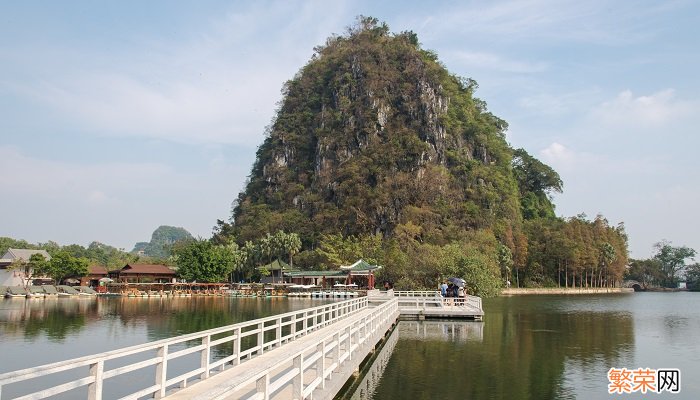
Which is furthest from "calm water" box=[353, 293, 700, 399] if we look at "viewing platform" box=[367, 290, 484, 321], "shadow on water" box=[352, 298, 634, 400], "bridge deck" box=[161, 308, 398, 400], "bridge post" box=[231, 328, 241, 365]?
"bridge post" box=[231, 328, 241, 365]

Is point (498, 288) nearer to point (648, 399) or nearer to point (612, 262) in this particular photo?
point (648, 399)

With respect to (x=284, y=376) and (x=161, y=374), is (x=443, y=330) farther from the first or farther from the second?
(x=161, y=374)

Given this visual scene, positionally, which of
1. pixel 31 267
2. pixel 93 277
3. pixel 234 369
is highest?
pixel 234 369

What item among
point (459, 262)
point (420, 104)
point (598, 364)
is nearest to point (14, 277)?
point (459, 262)

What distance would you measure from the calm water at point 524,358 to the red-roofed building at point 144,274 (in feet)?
247

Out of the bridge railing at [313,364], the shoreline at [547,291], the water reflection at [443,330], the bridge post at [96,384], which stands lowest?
the shoreline at [547,291]

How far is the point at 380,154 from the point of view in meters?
133

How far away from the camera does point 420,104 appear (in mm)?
141375

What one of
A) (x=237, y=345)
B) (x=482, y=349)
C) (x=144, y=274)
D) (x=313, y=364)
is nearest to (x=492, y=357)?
(x=482, y=349)

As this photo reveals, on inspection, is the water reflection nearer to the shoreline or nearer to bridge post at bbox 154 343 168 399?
bridge post at bbox 154 343 168 399

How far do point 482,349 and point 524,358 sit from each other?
2.75 m

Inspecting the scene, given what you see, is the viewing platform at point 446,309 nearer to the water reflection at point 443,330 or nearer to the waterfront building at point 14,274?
the water reflection at point 443,330

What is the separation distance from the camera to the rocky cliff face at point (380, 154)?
122 meters

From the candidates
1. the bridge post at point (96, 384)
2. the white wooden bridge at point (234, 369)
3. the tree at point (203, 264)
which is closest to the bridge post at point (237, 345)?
the white wooden bridge at point (234, 369)
